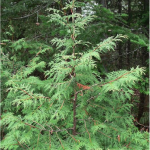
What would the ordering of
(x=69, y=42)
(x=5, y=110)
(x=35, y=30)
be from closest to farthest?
(x=69, y=42)
(x=5, y=110)
(x=35, y=30)

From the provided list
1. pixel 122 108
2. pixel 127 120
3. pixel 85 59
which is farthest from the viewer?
pixel 122 108

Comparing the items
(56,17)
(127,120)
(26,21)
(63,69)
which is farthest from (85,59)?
(26,21)

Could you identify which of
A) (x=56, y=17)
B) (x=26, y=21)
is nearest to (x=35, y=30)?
(x=26, y=21)

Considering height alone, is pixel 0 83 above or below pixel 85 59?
below

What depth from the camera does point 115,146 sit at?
2223mm

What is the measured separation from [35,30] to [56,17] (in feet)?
12.7

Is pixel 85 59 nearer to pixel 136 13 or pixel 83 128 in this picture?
pixel 83 128

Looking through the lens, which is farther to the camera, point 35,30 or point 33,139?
point 35,30

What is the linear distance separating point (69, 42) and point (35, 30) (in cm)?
415

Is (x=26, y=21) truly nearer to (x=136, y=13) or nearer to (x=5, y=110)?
(x=5, y=110)

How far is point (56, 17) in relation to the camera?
222 centimetres

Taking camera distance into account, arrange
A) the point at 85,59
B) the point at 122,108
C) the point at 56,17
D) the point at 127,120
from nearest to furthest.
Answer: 1. the point at 85,59
2. the point at 56,17
3. the point at 127,120
4. the point at 122,108

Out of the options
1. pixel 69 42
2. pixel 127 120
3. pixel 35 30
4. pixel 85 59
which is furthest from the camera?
pixel 35 30

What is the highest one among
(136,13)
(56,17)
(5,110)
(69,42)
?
(136,13)
